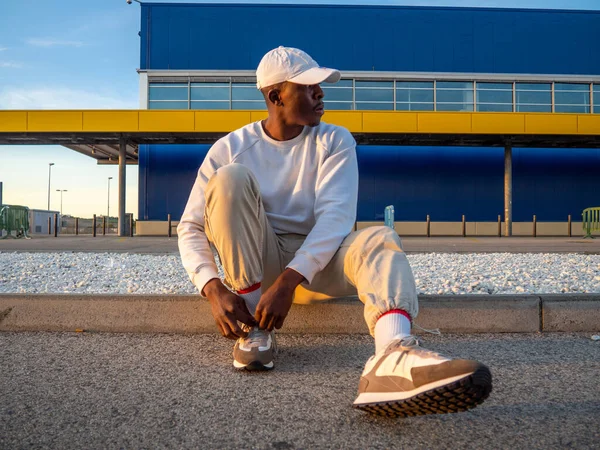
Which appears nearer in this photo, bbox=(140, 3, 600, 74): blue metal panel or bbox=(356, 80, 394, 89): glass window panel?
bbox=(356, 80, 394, 89): glass window panel

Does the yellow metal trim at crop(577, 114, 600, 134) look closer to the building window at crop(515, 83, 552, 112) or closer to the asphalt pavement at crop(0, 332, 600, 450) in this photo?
the building window at crop(515, 83, 552, 112)

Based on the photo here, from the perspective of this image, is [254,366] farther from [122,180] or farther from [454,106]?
[454,106]

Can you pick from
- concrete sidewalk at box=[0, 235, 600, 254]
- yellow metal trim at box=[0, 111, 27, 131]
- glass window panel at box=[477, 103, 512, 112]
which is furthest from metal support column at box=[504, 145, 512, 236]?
yellow metal trim at box=[0, 111, 27, 131]

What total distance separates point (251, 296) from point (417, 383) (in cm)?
95

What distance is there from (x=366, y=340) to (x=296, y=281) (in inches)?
40.0

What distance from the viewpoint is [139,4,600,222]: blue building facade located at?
23.1 m

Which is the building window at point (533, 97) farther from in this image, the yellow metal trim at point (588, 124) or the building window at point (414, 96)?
the building window at point (414, 96)

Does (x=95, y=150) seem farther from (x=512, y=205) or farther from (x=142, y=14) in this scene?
(x=512, y=205)

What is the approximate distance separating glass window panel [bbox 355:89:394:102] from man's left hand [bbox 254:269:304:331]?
2288 cm

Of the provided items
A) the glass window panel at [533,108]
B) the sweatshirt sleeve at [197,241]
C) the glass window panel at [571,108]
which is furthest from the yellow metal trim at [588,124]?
the sweatshirt sleeve at [197,241]

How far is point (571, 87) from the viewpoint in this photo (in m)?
24.8

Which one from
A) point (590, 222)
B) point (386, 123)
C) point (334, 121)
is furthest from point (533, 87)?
point (334, 121)

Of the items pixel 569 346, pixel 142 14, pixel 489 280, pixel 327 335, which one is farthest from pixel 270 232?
pixel 142 14

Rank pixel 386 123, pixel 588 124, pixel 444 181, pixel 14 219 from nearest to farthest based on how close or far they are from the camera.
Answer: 1. pixel 14 219
2. pixel 386 123
3. pixel 588 124
4. pixel 444 181
